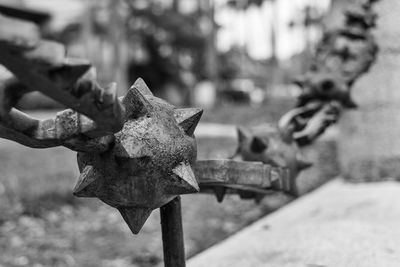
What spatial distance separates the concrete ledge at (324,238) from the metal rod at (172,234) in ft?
1.49

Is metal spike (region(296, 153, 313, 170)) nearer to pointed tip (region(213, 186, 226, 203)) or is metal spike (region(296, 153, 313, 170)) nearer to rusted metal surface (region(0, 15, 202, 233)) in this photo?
pointed tip (region(213, 186, 226, 203))

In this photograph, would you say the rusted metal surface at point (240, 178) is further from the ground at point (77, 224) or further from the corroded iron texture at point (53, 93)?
the ground at point (77, 224)

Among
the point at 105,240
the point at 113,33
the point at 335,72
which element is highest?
the point at 113,33

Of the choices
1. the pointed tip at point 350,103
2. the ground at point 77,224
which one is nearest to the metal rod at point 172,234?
the pointed tip at point 350,103

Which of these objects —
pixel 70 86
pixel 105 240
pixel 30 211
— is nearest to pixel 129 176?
pixel 70 86

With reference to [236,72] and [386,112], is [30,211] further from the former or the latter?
[236,72]

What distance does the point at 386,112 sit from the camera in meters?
2.91

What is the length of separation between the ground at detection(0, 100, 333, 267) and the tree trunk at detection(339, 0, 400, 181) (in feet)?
3.84

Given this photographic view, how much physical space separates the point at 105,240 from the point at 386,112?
2.26 meters

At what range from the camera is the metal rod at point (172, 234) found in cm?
126

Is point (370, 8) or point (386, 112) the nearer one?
point (370, 8)

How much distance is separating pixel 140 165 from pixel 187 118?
0.16m

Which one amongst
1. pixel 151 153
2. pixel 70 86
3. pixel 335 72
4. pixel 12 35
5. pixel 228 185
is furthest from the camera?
pixel 335 72

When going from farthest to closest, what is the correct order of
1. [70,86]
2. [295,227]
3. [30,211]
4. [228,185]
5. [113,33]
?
1. [113,33]
2. [30,211]
3. [295,227]
4. [228,185]
5. [70,86]
